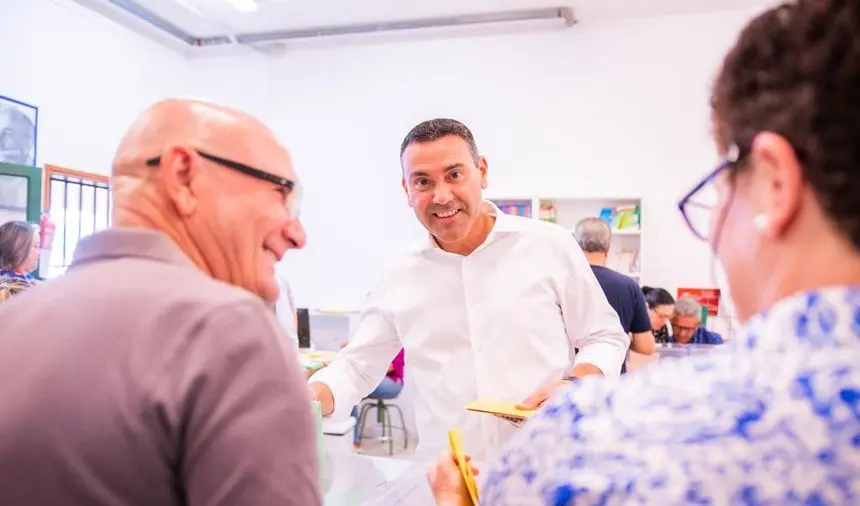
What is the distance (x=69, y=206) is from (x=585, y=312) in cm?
475

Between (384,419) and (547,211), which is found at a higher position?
(547,211)

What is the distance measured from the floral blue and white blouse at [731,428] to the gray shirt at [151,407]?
0.27 meters

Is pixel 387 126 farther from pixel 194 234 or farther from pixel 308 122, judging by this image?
pixel 194 234

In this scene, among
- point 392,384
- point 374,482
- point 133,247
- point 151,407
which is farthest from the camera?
point 392,384

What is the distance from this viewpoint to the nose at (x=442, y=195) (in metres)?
2.20

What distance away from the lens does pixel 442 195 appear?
7.20 ft

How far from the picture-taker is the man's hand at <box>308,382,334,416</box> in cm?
196

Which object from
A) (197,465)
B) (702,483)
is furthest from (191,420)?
(702,483)

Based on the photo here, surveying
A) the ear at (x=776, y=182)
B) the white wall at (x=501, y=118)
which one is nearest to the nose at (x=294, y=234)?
the ear at (x=776, y=182)

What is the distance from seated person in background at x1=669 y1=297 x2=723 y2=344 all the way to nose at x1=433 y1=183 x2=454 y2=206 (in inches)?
129

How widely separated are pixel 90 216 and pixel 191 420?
5.66m

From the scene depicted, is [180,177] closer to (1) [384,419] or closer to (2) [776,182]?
(2) [776,182]

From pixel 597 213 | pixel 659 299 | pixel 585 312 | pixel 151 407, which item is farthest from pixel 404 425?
pixel 151 407

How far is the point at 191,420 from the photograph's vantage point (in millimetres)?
732
